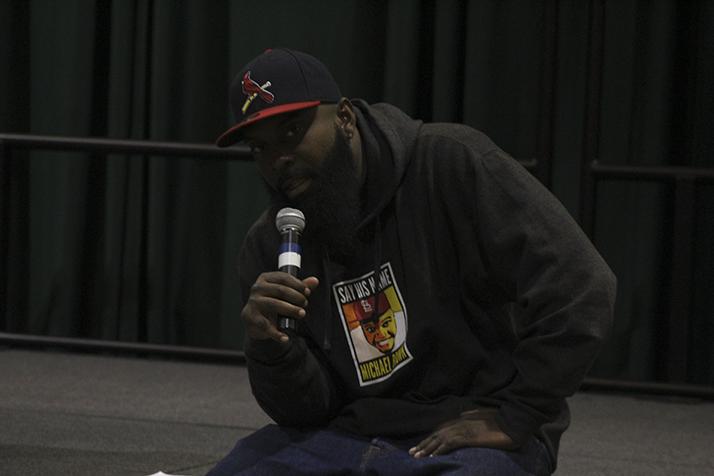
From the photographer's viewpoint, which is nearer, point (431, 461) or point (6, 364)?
point (431, 461)

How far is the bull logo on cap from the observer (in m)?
2.14

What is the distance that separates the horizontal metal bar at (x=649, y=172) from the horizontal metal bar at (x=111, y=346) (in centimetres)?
123

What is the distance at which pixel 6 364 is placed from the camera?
4270mm

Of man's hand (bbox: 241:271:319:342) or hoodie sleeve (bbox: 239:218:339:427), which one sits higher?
man's hand (bbox: 241:271:319:342)

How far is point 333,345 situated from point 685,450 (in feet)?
4.91

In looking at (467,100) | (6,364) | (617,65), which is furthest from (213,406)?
(617,65)

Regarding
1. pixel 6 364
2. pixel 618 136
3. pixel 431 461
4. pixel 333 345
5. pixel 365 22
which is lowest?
pixel 6 364

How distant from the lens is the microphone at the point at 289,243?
1.92 metres

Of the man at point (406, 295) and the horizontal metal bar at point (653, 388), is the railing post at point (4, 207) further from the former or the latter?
the man at point (406, 295)

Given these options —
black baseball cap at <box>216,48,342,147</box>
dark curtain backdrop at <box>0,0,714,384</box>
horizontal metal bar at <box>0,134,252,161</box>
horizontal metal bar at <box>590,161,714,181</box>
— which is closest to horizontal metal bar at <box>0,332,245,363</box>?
dark curtain backdrop at <box>0,0,714,384</box>

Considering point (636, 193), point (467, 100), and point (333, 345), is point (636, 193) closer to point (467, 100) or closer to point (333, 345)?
point (467, 100)

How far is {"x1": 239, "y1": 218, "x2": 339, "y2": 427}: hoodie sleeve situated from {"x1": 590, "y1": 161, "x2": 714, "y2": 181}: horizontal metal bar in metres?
1.82

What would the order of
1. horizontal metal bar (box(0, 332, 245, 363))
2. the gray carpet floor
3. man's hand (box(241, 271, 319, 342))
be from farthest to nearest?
horizontal metal bar (box(0, 332, 245, 363)), the gray carpet floor, man's hand (box(241, 271, 319, 342))

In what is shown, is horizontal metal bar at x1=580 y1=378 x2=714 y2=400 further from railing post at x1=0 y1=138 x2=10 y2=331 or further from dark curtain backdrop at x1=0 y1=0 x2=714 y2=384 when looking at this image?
railing post at x1=0 y1=138 x2=10 y2=331
